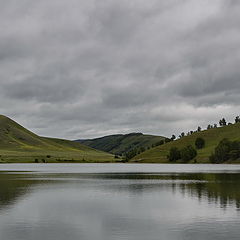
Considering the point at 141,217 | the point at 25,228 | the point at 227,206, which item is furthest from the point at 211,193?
the point at 25,228

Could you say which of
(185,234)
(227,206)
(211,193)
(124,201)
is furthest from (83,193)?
(185,234)

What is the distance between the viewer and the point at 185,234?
132ft

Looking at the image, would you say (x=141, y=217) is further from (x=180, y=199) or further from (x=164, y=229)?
(x=180, y=199)

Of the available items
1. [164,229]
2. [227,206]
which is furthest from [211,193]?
[164,229]

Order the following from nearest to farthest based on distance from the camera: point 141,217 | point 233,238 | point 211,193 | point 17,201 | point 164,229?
point 233,238 → point 164,229 → point 141,217 → point 17,201 → point 211,193

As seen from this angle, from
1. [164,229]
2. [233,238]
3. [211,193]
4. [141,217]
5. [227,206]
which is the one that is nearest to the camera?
[233,238]

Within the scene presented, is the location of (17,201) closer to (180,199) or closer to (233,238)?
(180,199)

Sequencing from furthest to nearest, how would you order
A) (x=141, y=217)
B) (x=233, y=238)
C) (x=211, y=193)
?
(x=211, y=193)
(x=141, y=217)
(x=233, y=238)

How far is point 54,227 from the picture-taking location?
4431 cm

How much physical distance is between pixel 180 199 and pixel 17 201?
23578 millimetres

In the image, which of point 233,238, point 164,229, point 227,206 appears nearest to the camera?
point 233,238

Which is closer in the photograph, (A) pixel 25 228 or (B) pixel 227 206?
(A) pixel 25 228

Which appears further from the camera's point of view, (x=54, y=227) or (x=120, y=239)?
(x=54, y=227)

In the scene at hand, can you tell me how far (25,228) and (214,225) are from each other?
1821 centimetres
